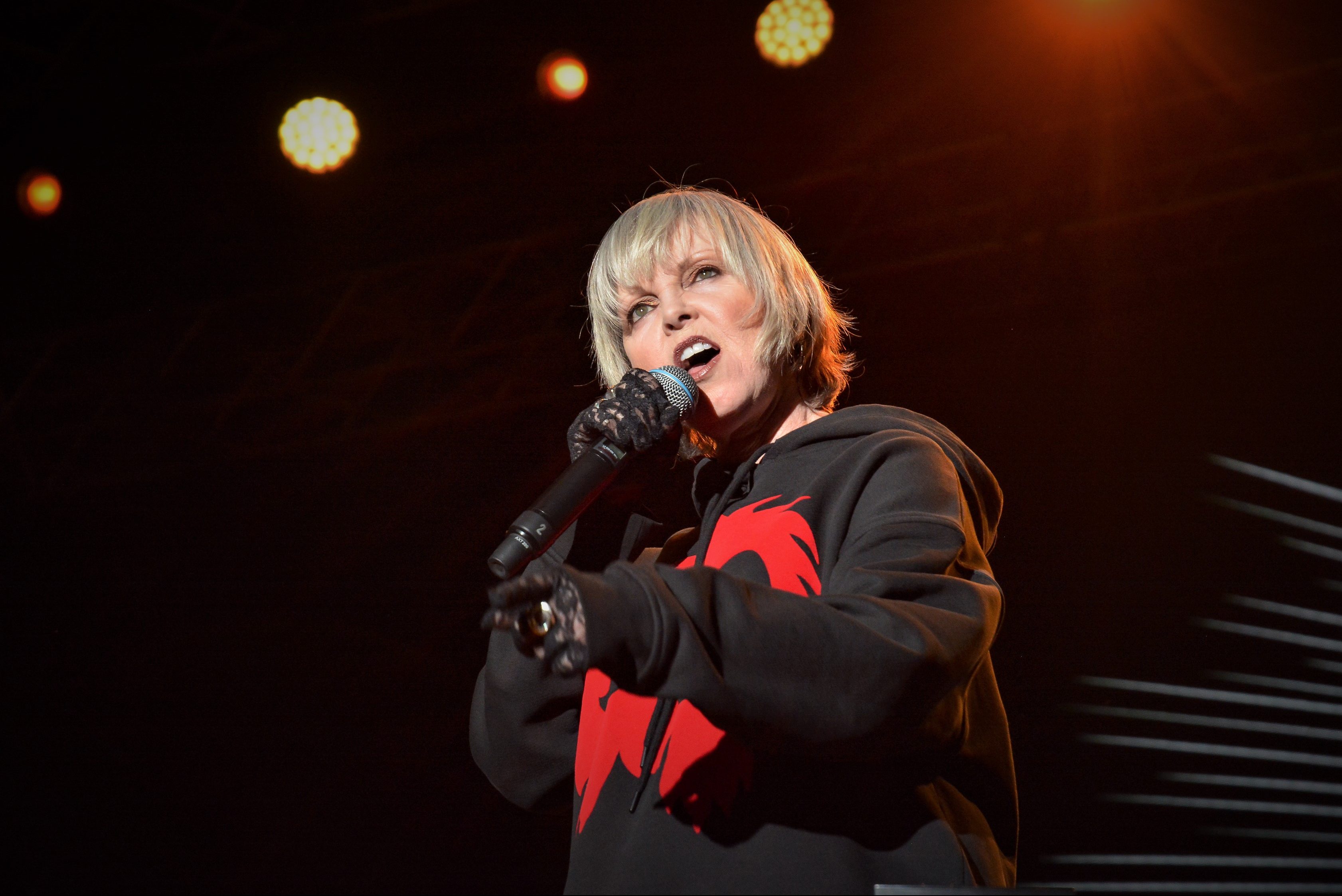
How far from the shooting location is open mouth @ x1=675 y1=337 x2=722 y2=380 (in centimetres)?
167

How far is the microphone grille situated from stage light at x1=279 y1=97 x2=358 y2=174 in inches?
115

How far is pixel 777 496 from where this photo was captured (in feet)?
4.76

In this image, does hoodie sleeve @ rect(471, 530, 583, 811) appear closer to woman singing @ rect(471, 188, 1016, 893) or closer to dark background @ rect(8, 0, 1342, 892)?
woman singing @ rect(471, 188, 1016, 893)

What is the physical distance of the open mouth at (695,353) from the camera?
5.48ft

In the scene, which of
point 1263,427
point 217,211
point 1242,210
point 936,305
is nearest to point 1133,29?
A: point 1242,210

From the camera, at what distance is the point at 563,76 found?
389cm

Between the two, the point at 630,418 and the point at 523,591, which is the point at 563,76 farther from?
the point at 523,591

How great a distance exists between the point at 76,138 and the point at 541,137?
1837 mm

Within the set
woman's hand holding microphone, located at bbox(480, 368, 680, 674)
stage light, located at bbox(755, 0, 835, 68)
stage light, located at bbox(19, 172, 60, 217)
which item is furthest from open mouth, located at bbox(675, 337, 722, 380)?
stage light, located at bbox(19, 172, 60, 217)

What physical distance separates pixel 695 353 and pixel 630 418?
32cm

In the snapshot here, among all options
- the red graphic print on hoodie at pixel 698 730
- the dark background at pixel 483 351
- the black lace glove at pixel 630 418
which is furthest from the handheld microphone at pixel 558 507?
the dark background at pixel 483 351

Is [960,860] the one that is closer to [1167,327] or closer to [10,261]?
[1167,327]

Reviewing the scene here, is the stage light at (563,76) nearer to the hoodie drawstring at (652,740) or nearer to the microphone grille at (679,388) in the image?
the microphone grille at (679,388)

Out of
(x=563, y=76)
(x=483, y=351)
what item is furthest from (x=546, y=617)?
(x=483, y=351)
